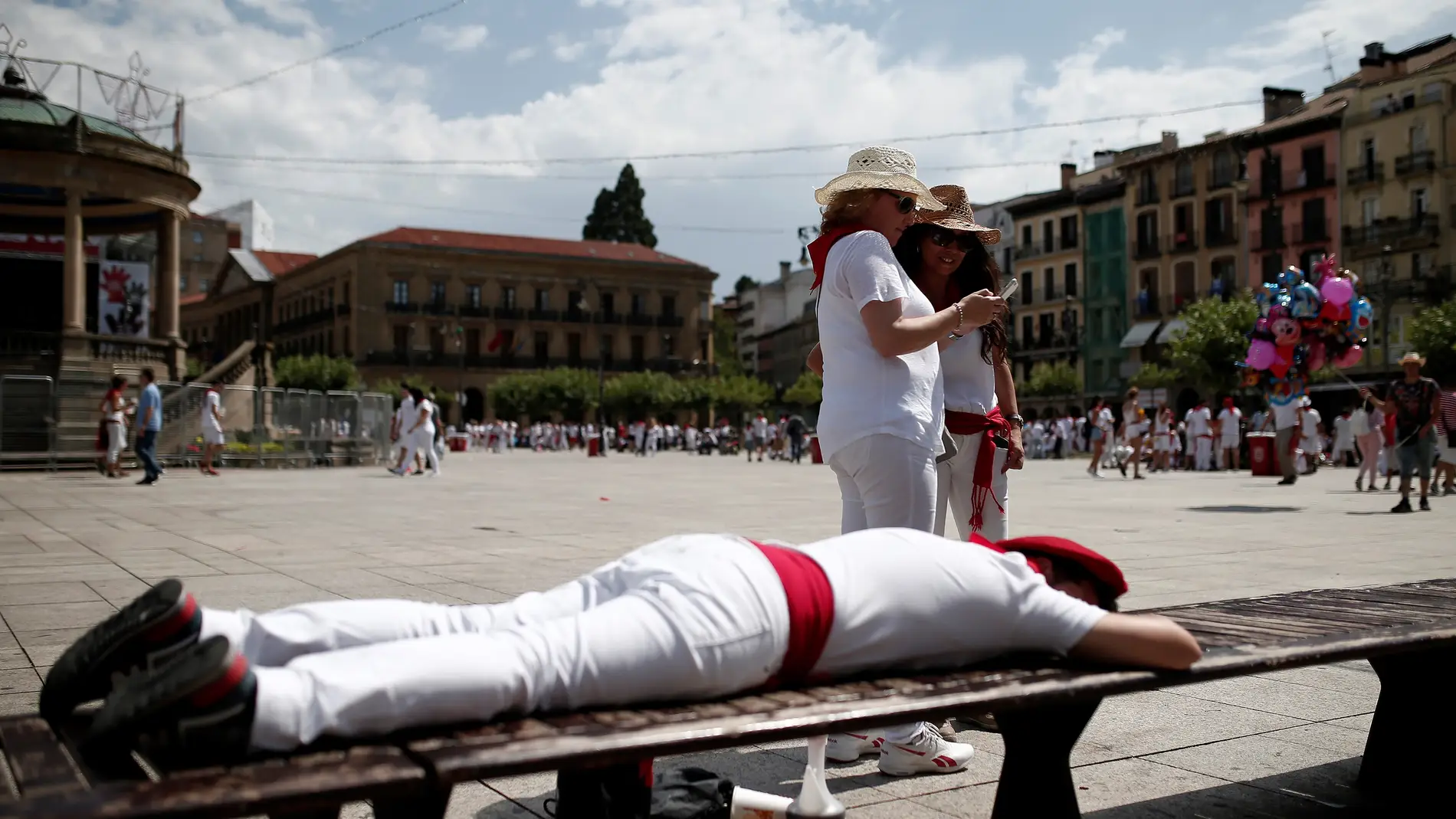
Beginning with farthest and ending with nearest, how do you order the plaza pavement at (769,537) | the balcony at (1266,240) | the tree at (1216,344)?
the balcony at (1266,240)
the tree at (1216,344)
the plaza pavement at (769,537)

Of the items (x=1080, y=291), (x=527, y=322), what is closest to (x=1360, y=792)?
(x=1080, y=291)

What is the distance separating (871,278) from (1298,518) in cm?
1065

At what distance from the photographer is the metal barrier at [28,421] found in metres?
23.3

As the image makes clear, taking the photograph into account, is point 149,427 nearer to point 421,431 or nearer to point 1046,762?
point 421,431

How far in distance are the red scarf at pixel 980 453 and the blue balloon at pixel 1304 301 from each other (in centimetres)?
1188

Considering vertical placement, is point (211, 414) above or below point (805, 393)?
below

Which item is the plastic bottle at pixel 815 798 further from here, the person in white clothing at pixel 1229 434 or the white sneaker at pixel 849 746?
the person in white clothing at pixel 1229 434

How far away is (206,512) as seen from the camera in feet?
41.6

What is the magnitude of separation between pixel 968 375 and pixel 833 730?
263 cm

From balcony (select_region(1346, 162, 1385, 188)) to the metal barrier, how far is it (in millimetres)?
49854

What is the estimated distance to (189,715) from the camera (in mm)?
1689

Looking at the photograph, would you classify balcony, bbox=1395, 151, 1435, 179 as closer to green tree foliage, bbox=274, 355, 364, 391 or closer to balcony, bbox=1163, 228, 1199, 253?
balcony, bbox=1163, 228, 1199, 253

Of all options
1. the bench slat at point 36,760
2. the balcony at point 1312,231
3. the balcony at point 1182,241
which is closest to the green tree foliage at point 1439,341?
the balcony at point 1312,231

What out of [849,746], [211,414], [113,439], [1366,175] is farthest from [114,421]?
[1366,175]
